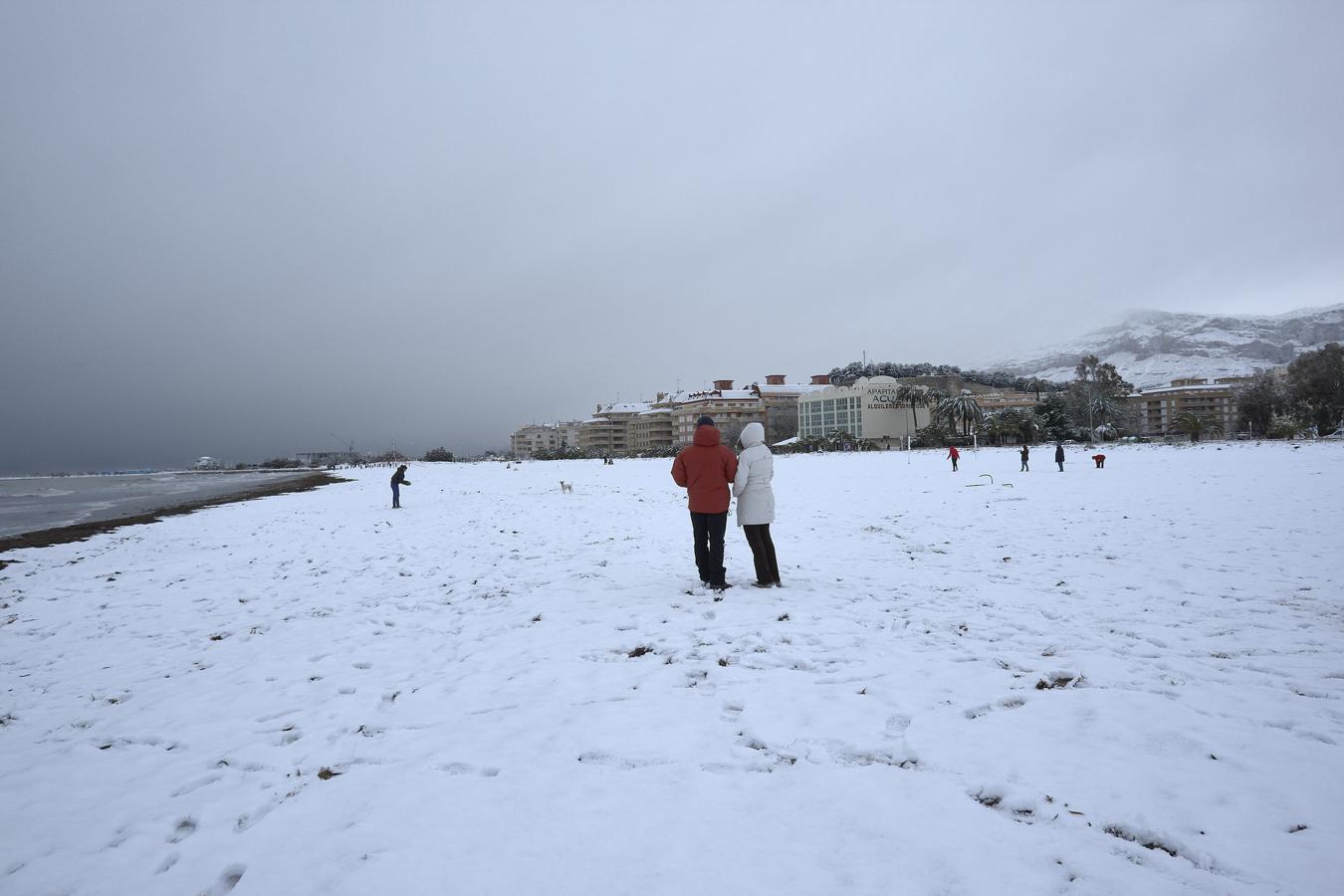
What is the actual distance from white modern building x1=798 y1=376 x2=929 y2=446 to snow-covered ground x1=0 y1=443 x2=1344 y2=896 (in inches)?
4190

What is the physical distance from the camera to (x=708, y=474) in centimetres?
729

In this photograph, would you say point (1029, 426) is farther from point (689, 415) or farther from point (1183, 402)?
point (1183, 402)

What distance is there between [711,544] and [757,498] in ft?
2.86

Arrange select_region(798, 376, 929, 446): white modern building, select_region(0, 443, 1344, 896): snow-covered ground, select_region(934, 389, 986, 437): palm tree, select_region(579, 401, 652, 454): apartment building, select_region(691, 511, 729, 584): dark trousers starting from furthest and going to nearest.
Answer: select_region(579, 401, 652, 454): apartment building
select_region(798, 376, 929, 446): white modern building
select_region(934, 389, 986, 437): palm tree
select_region(691, 511, 729, 584): dark trousers
select_region(0, 443, 1344, 896): snow-covered ground

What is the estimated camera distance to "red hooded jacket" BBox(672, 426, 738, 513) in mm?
7246

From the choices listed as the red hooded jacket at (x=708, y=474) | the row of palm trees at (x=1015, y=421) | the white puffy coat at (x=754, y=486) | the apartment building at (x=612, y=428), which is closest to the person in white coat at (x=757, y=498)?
the white puffy coat at (x=754, y=486)

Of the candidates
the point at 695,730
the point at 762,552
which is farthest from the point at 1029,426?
the point at 695,730

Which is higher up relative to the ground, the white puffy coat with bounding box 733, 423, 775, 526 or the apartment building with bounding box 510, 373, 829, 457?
the apartment building with bounding box 510, 373, 829, 457

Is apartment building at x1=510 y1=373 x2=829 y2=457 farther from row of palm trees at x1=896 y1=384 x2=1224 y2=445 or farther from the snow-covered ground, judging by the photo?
the snow-covered ground

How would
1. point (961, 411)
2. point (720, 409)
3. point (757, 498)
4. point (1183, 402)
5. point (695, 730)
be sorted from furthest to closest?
point (1183, 402) < point (720, 409) < point (961, 411) < point (757, 498) < point (695, 730)

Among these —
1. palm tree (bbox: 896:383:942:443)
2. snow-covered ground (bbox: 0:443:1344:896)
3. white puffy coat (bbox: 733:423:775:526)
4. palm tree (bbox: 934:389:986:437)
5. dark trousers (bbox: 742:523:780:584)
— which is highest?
palm tree (bbox: 896:383:942:443)

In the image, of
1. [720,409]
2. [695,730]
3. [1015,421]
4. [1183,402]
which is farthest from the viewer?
[1183,402]

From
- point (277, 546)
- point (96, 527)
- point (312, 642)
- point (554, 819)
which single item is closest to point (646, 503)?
point (277, 546)

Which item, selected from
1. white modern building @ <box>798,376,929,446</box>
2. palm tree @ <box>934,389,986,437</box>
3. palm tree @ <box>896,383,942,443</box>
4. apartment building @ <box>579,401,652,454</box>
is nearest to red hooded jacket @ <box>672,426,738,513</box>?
palm tree @ <box>934,389,986,437</box>
